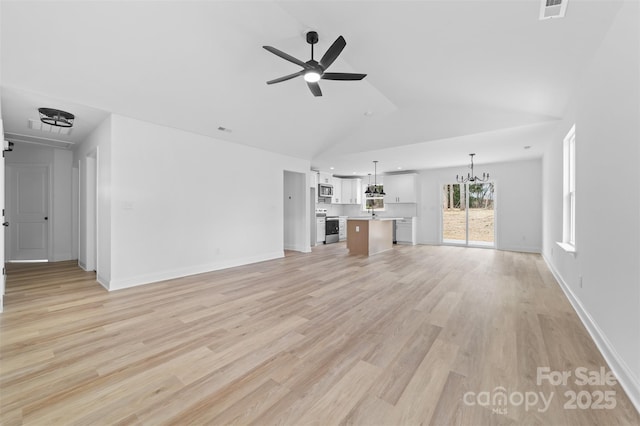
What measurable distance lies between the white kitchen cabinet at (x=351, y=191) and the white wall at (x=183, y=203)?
4462mm

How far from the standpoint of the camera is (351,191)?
409 inches

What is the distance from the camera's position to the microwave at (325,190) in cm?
907

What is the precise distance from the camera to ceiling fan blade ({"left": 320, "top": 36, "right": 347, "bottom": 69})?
2484 millimetres

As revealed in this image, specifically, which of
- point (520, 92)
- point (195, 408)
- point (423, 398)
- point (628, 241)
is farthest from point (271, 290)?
point (520, 92)

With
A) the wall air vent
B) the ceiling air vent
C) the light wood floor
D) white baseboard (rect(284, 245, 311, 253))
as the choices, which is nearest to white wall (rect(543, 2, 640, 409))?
the light wood floor

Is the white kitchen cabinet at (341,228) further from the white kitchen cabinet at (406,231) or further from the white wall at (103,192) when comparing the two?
the white wall at (103,192)

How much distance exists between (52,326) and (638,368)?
4647 millimetres

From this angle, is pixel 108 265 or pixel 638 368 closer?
pixel 638 368

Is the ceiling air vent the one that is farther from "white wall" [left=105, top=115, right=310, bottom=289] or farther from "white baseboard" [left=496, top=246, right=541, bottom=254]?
"white baseboard" [left=496, top=246, right=541, bottom=254]

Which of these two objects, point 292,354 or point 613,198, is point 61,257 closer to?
point 292,354

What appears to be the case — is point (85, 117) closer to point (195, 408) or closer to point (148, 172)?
point (148, 172)

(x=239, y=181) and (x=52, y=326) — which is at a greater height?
(x=239, y=181)

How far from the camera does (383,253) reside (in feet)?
23.3

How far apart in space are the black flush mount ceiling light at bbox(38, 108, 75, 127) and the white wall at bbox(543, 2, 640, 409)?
239 inches
